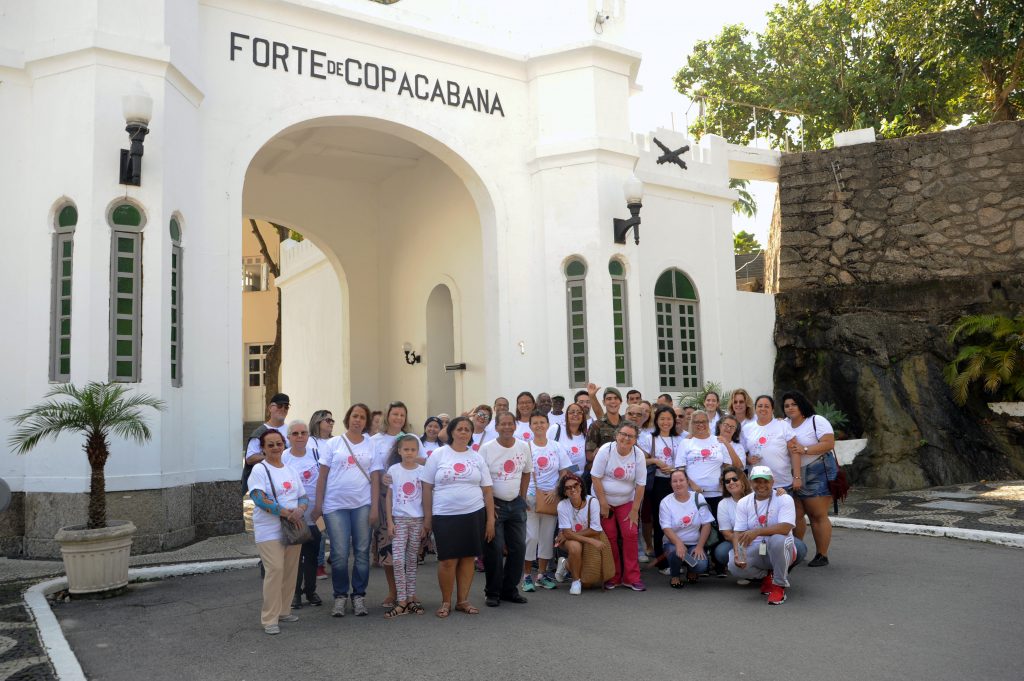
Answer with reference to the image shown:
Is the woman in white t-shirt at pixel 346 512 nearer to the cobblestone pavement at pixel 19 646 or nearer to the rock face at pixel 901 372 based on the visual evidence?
the cobblestone pavement at pixel 19 646

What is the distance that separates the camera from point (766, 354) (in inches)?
595

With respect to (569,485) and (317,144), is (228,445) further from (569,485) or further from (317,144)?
(317,144)

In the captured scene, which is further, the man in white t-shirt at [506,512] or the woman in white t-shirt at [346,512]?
the man in white t-shirt at [506,512]

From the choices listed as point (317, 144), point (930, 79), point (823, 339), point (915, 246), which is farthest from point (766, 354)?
point (930, 79)

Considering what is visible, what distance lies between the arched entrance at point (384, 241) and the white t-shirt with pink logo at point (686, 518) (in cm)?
721

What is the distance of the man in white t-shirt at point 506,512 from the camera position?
6156 mm

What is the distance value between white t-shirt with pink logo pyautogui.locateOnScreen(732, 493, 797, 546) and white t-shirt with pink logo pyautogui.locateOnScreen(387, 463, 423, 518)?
2461mm

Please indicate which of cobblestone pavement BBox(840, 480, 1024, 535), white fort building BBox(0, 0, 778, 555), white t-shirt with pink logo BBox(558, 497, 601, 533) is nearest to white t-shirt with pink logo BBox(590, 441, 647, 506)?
white t-shirt with pink logo BBox(558, 497, 601, 533)

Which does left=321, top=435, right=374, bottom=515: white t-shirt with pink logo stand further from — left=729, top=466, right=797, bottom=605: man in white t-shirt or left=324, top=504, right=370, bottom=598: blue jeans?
left=729, top=466, right=797, bottom=605: man in white t-shirt

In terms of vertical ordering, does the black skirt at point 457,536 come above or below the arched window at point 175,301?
below

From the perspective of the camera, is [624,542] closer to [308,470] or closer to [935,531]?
[308,470]

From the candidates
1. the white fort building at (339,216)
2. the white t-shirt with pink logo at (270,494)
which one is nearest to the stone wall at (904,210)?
the white fort building at (339,216)

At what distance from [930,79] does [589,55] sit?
1396 centimetres

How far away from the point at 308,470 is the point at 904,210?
496 inches
